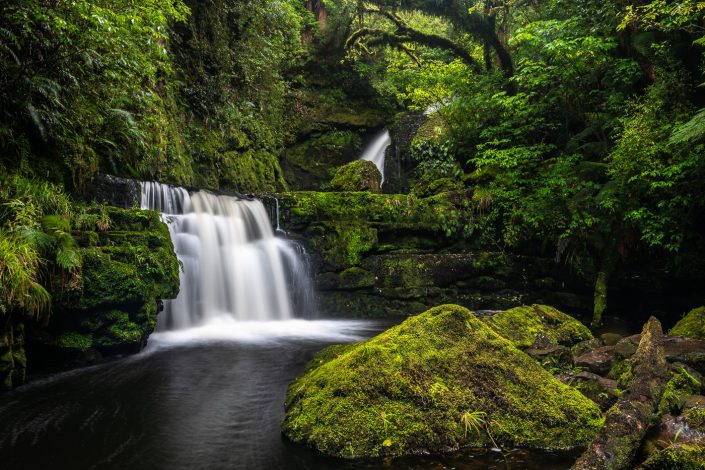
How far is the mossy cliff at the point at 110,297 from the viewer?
19.1 ft

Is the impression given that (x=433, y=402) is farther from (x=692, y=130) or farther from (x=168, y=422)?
(x=692, y=130)

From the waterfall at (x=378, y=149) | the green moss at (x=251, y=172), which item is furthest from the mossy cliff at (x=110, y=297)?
the waterfall at (x=378, y=149)

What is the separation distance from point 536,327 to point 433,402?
361 cm

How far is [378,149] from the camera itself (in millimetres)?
20781

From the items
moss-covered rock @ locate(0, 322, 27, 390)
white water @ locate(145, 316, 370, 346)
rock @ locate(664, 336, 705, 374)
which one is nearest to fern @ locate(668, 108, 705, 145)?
rock @ locate(664, 336, 705, 374)

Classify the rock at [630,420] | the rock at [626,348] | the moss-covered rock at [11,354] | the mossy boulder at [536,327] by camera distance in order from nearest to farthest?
1. the rock at [630,420]
2. the moss-covered rock at [11,354]
3. the rock at [626,348]
4. the mossy boulder at [536,327]

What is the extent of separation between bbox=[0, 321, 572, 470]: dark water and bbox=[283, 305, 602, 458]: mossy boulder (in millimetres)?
161

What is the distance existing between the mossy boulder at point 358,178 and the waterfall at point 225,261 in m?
3.80

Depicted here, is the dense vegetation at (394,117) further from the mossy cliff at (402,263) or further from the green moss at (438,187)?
the mossy cliff at (402,263)

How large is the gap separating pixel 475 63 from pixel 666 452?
15.9 m

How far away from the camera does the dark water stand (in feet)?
11.3

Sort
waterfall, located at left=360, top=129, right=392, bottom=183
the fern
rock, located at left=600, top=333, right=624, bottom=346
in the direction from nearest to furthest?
rock, located at left=600, top=333, right=624, bottom=346, the fern, waterfall, located at left=360, top=129, right=392, bottom=183

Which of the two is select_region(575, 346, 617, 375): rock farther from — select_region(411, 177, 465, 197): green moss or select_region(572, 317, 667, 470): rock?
select_region(411, 177, 465, 197): green moss

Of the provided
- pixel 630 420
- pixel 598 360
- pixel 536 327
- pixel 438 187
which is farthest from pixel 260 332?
pixel 438 187
